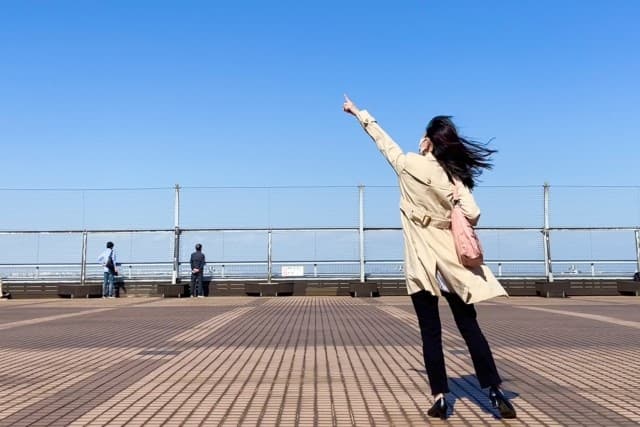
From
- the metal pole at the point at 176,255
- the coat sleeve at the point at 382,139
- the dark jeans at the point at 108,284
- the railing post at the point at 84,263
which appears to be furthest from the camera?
the railing post at the point at 84,263

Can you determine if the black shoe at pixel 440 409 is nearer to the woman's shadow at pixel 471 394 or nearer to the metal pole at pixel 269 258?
the woman's shadow at pixel 471 394

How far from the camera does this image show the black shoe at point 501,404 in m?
3.99

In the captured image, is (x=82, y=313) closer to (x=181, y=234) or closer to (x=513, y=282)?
(x=181, y=234)

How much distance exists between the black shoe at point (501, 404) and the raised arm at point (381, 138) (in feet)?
4.83

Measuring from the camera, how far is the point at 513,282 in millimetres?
21609

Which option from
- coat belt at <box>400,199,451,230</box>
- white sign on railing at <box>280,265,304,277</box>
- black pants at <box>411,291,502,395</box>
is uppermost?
coat belt at <box>400,199,451,230</box>

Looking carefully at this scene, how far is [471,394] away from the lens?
4.85 metres

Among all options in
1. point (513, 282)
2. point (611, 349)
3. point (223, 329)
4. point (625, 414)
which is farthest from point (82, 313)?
point (513, 282)

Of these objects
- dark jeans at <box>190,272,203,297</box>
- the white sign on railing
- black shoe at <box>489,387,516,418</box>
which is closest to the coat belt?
black shoe at <box>489,387,516,418</box>

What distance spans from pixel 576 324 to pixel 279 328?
4.66m

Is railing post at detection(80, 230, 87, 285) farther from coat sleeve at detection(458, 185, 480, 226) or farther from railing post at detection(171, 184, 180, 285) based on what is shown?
coat sleeve at detection(458, 185, 480, 226)

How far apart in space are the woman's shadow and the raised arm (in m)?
1.66

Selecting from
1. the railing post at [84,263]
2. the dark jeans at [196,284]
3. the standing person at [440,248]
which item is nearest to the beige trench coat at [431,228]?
the standing person at [440,248]

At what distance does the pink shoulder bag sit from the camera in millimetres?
3859
